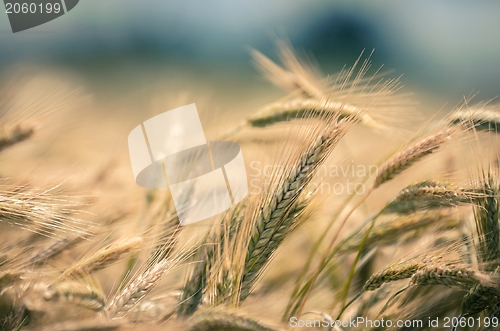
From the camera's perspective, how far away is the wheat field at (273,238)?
434mm

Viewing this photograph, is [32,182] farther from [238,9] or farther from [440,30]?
[440,30]

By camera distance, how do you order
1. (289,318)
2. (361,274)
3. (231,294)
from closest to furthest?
1. (231,294)
2. (289,318)
3. (361,274)

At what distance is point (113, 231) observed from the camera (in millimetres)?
599

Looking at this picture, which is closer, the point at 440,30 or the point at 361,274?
the point at 361,274

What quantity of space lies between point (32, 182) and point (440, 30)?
1.04 meters

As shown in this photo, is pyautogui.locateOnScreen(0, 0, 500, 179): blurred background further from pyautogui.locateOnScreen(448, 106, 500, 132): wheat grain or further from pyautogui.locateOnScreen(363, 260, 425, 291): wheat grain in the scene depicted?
pyautogui.locateOnScreen(363, 260, 425, 291): wheat grain

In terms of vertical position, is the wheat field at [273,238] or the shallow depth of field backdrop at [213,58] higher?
the shallow depth of field backdrop at [213,58]

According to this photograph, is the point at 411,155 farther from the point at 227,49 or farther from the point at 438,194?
the point at 227,49

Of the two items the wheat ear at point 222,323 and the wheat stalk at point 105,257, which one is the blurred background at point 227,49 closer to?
the wheat stalk at point 105,257

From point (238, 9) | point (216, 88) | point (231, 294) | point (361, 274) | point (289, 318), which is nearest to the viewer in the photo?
point (231, 294)

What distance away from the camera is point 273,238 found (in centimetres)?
44

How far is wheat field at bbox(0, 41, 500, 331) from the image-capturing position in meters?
0.43

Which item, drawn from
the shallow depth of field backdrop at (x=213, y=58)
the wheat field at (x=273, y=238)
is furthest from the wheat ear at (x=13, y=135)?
the shallow depth of field backdrop at (x=213, y=58)

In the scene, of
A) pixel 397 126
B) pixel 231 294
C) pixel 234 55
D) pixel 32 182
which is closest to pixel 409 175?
pixel 397 126
